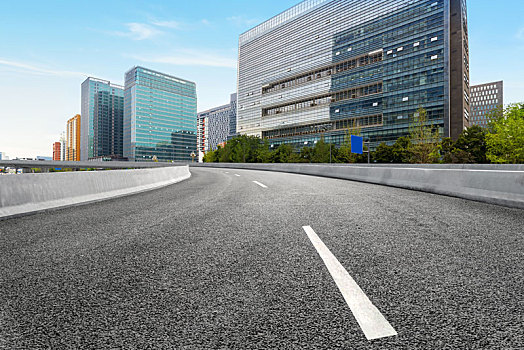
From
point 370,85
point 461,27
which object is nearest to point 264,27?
point 370,85

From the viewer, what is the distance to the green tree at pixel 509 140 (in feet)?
126

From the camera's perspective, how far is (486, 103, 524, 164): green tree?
38.3 metres

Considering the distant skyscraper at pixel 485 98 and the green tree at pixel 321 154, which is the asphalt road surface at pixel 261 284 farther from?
the distant skyscraper at pixel 485 98

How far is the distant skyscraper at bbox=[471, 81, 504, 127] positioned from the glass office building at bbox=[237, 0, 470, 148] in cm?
8412

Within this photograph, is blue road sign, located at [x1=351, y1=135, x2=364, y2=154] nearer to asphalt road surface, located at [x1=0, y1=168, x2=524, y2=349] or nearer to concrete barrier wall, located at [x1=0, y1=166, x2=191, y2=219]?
concrete barrier wall, located at [x1=0, y1=166, x2=191, y2=219]

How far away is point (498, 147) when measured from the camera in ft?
132

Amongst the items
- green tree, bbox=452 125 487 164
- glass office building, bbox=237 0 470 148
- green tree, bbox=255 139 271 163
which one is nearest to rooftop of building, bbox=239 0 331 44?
glass office building, bbox=237 0 470 148

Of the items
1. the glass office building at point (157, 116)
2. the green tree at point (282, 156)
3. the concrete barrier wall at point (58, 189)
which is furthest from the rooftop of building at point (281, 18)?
the concrete barrier wall at point (58, 189)

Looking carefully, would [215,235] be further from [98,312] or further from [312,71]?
[312,71]

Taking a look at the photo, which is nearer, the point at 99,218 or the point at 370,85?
the point at 99,218

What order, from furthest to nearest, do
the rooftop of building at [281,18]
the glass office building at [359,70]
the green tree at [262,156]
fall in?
the rooftop of building at [281,18]
the green tree at [262,156]
the glass office building at [359,70]

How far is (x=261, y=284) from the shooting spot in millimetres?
2492

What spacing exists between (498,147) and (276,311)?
5047 centimetres

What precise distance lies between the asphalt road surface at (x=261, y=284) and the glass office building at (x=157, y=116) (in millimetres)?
153758
